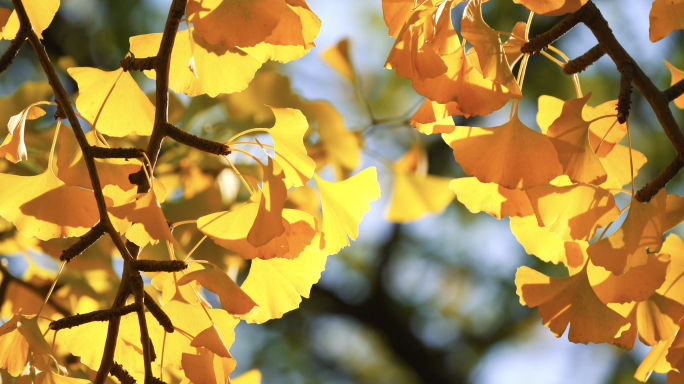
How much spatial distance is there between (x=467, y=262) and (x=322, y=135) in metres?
1.02

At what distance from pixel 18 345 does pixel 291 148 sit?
14 centimetres

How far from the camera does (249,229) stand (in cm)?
22

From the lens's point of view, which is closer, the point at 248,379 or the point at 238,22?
the point at 238,22

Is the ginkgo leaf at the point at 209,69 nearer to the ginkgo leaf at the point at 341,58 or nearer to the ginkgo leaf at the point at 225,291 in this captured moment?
the ginkgo leaf at the point at 225,291

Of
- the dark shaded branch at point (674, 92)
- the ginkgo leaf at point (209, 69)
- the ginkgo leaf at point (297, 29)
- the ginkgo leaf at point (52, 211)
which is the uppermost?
the ginkgo leaf at point (297, 29)

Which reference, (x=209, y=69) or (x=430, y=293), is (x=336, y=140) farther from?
(x=430, y=293)

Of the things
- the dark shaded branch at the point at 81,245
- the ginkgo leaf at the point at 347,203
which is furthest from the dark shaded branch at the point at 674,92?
the dark shaded branch at the point at 81,245

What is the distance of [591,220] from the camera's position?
230 millimetres

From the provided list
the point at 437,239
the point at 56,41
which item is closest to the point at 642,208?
the point at 56,41

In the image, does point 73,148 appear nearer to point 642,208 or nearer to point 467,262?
point 642,208

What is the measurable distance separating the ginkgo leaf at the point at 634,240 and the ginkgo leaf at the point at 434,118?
82 mm

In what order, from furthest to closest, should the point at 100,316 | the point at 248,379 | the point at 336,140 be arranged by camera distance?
the point at 336,140 < the point at 248,379 < the point at 100,316

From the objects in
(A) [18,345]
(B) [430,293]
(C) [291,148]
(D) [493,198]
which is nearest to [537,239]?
(D) [493,198]

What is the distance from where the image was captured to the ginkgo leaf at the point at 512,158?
0.22 metres
